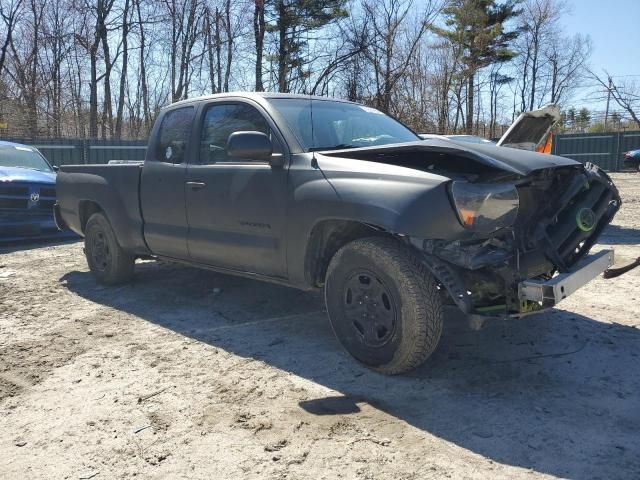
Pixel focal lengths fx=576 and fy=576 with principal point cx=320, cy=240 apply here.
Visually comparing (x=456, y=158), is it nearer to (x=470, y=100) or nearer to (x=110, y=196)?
(x=110, y=196)

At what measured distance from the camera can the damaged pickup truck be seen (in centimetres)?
333

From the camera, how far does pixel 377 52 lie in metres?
24.9

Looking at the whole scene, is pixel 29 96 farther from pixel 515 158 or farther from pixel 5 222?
pixel 515 158

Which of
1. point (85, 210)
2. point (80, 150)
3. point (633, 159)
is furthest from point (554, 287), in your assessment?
point (633, 159)

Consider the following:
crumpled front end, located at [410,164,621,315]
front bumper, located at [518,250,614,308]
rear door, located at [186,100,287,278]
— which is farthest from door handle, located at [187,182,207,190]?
front bumper, located at [518,250,614,308]

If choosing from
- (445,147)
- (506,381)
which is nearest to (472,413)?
(506,381)

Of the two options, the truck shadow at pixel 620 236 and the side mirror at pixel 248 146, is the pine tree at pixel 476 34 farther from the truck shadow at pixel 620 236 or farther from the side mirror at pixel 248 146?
the side mirror at pixel 248 146

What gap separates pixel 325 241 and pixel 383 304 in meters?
0.66

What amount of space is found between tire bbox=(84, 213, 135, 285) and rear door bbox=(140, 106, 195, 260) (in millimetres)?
636

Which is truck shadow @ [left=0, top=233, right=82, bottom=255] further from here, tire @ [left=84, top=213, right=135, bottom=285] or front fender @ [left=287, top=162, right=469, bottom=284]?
front fender @ [left=287, top=162, right=469, bottom=284]

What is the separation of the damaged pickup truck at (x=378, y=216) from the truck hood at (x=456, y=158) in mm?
11

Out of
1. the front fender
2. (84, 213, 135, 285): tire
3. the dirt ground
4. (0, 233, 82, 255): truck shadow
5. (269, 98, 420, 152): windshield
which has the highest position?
(269, 98, 420, 152): windshield

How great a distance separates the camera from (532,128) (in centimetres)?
785

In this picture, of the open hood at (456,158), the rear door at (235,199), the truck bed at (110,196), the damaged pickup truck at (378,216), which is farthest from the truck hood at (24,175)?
the open hood at (456,158)
